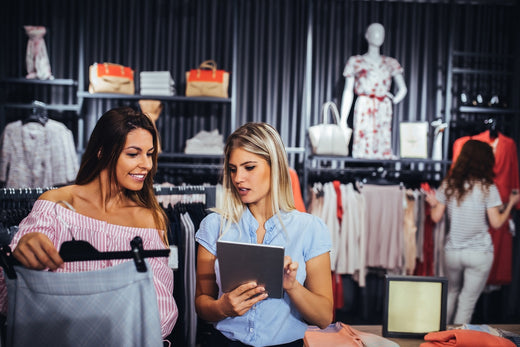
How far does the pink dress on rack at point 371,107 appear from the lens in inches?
161

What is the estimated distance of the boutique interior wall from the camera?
14.3ft

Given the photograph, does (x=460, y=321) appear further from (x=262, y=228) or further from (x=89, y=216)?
(x=89, y=216)

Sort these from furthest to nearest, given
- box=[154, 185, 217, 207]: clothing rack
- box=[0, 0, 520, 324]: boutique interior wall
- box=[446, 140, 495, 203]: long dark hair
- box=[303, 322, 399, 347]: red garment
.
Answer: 1. box=[0, 0, 520, 324]: boutique interior wall
2. box=[446, 140, 495, 203]: long dark hair
3. box=[154, 185, 217, 207]: clothing rack
4. box=[303, 322, 399, 347]: red garment

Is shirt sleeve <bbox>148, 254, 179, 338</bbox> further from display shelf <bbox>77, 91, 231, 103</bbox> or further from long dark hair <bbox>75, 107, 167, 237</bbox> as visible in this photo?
display shelf <bbox>77, 91, 231, 103</bbox>

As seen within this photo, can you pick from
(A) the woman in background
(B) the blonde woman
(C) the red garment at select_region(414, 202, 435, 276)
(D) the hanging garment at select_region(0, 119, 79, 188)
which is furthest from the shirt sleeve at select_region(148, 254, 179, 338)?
(C) the red garment at select_region(414, 202, 435, 276)

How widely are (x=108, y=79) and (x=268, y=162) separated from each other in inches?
115

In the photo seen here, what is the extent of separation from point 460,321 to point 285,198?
2.59 m

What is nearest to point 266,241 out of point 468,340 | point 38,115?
point 468,340

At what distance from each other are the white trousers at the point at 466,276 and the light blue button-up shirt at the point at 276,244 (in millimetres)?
2281

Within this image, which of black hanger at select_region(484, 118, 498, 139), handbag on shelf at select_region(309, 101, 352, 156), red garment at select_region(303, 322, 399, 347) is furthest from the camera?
black hanger at select_region(484, 118, 498, 139)

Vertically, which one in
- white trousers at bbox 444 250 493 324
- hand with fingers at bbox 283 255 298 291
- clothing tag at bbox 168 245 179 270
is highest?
hand with fingers at bbox 283 255 298 291

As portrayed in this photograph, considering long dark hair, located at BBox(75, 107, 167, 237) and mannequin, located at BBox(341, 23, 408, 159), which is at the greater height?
mannequin, located at BBox(341, 23, 408, 159)

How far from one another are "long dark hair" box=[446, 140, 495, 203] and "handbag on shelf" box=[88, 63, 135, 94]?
3.06 m

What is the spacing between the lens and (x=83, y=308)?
106 centimetres
